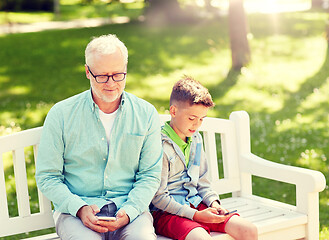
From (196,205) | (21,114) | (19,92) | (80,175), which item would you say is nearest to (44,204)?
(80,175)

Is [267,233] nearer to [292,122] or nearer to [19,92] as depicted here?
[292,122]

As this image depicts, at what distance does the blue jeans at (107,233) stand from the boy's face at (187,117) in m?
0.67

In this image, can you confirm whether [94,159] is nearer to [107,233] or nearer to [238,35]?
[107,233]

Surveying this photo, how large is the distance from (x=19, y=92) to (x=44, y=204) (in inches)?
321

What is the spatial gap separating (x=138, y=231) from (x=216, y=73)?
984 centimetres

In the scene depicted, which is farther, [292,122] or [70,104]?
[292,122]

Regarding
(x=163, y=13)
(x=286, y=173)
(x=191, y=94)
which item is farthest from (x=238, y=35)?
(x=191, y=94)

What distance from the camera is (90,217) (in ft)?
11.1

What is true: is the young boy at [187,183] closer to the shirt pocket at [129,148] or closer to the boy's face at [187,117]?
the boy's face at [187,117]

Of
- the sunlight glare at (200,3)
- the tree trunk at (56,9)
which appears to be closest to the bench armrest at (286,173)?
the sunlight glare at (200,3)

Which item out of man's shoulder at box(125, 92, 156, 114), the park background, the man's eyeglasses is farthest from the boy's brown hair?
the park background

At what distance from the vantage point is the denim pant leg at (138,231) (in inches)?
134

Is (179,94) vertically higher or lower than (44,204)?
higher

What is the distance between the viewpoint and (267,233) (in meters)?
4.00
